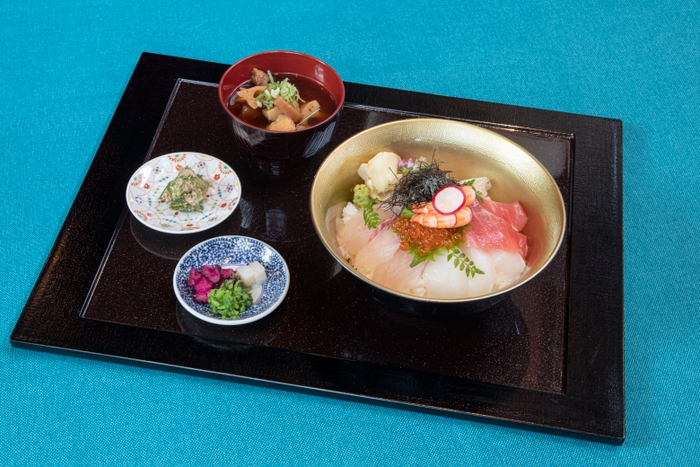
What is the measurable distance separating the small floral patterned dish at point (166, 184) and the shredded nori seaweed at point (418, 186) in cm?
44

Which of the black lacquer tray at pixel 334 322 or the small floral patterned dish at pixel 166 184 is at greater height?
the small floral patterned dish at pixel 166 184

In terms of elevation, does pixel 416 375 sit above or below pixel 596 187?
below

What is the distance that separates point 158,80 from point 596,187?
1.38m

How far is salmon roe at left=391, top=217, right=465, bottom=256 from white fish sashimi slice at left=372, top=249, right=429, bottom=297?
0.03 m

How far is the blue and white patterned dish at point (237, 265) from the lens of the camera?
162cm

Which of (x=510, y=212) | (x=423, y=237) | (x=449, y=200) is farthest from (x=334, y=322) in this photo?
(x=510, y=212)

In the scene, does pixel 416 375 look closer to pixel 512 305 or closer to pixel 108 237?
pixel 512 305

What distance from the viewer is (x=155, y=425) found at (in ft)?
5.32

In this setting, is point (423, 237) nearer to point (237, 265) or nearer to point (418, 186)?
point (418, 186)

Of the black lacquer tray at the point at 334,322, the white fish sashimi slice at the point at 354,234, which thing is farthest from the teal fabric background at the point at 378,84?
the white fish sashimi slice at the point at 354,234

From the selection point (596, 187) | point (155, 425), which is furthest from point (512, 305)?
point (155, 425)

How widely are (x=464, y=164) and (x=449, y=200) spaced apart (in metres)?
0.25

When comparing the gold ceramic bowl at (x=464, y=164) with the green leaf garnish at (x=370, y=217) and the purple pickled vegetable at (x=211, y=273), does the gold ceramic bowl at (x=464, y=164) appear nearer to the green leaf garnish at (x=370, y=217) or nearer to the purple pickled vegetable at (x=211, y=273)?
the green leaf garnish at (x=370, y=217)

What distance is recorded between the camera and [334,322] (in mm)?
1665
